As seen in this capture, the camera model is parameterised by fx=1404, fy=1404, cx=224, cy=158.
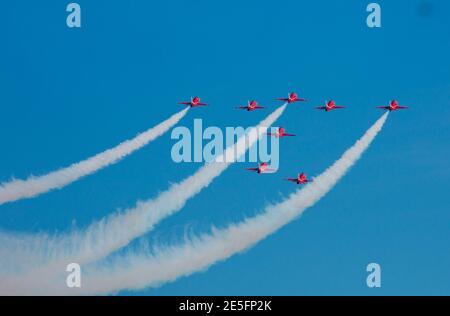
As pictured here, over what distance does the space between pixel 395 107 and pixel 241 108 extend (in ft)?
59.7

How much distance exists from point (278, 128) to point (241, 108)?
16.4 feet

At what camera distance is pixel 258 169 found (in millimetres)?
161375

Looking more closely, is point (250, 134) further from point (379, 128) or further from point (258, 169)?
point (379, 128)

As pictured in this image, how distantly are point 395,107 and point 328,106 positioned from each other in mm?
7918
